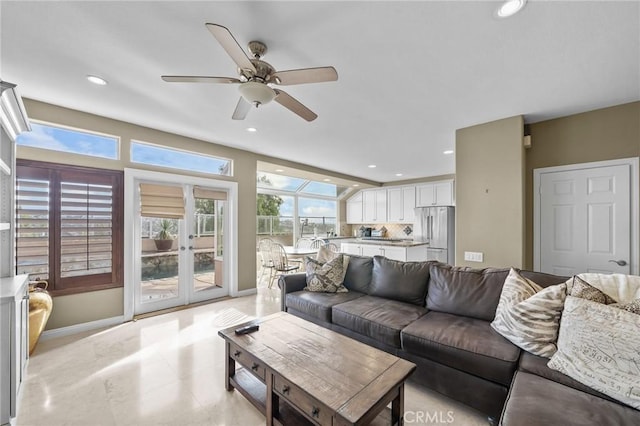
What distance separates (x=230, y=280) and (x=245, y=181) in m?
1.71

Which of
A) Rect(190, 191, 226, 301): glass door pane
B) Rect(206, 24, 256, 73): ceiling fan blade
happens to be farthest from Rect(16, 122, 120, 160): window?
Rect(206, 24, 256, 73): ceiling fan blade

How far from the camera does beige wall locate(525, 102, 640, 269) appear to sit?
2783 mm

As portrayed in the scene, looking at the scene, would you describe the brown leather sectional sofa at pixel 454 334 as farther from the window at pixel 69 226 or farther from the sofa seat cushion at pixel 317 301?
the window at pixel 69 226

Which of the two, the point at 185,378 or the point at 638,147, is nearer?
the point at 185,378

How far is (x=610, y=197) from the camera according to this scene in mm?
2879

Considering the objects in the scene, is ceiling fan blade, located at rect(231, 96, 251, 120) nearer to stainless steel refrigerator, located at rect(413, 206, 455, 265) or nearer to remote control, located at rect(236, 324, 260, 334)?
remote control, located at rect(236, 324, 260, 334)

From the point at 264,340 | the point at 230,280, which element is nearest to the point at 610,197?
the point at 264,340

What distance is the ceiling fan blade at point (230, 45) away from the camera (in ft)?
4.44

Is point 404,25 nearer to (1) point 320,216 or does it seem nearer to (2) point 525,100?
(2) point 525,100

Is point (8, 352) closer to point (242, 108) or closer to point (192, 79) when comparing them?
point (192, 79)

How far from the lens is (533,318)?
172 centimetres

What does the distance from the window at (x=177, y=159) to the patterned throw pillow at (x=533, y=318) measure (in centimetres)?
411

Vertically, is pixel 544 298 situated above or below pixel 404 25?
below

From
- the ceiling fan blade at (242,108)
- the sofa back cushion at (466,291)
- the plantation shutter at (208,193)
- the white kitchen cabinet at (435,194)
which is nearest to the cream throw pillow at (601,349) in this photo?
the sofa back cushion at (466,291)
